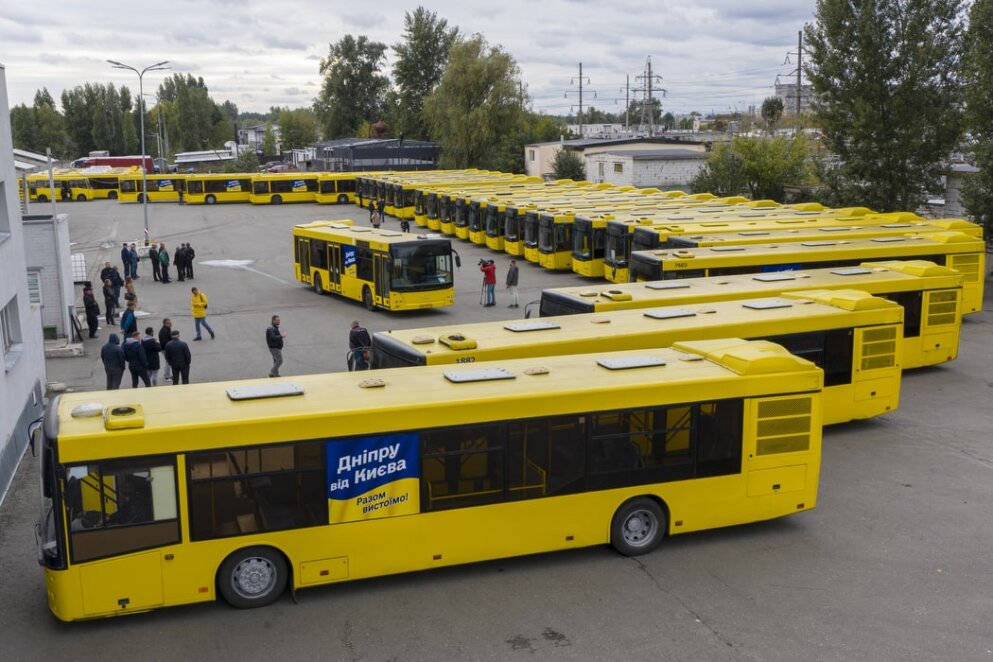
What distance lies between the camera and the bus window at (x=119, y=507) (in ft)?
31.8

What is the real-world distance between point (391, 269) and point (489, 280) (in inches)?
126

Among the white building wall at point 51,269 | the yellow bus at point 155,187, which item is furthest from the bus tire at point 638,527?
the yellow bus at point 155,187

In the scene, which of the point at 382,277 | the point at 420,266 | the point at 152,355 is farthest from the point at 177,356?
the point at 420,266

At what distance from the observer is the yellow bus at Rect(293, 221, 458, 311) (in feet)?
95.5

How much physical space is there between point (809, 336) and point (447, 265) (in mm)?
14337

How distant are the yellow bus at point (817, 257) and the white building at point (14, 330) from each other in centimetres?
1364

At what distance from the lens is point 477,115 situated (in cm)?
7969

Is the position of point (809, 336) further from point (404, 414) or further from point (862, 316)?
point (404, 414)

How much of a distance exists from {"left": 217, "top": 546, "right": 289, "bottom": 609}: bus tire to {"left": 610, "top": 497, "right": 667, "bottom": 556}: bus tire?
392 cm

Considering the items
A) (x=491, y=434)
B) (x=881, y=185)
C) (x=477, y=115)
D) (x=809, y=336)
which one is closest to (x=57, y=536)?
(x=491, y=434)

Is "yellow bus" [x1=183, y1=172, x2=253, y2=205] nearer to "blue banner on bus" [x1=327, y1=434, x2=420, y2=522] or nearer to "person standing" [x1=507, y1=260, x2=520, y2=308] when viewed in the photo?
"person standing" [x1=507, y1=260, x2=520, y2=308]

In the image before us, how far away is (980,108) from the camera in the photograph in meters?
34.9

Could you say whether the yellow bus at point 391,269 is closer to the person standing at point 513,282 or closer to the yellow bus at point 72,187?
the person standing at point 513,282

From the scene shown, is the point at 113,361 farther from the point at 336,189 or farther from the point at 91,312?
the point at 336,189
